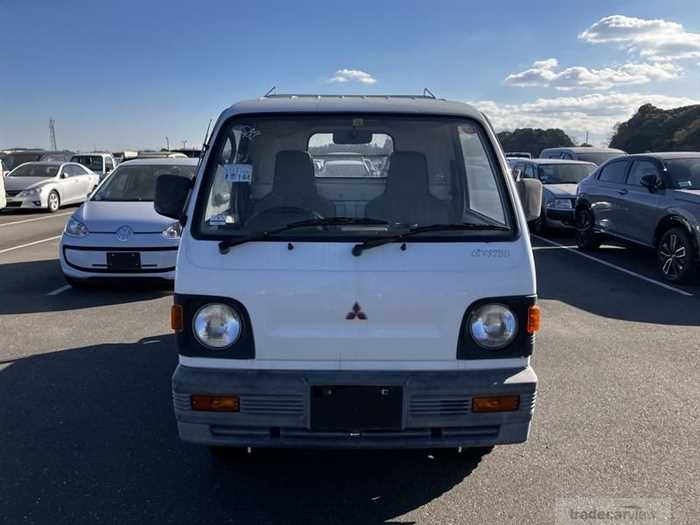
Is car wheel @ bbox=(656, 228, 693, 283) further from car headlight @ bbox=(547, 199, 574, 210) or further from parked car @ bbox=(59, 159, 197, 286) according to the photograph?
parked car @ bbox=(59, 159, 197, 286)

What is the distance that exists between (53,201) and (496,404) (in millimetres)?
17591

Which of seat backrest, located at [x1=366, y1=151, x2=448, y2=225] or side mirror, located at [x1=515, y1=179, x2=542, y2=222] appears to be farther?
side mirror, located at [x1=515, y1=179, x2=542, y2=222]

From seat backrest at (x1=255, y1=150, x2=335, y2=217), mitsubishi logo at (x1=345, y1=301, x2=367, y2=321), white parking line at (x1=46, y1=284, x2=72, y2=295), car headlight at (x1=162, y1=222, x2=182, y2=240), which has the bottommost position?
white parking line at (x1=46, y1=284, x2=72, y2=295)

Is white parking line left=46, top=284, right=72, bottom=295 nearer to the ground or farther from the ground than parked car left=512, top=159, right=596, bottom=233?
nearer to the ground

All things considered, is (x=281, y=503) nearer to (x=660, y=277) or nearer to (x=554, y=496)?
(x=554, y=496)

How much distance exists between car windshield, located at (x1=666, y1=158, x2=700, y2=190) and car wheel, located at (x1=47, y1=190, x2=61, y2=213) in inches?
622

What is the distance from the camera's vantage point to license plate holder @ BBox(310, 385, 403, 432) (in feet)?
9.21

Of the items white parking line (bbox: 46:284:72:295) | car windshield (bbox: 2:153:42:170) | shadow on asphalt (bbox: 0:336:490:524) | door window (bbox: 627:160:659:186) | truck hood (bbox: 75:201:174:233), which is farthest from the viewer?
car windshield (bbox: 2:153:42:170)

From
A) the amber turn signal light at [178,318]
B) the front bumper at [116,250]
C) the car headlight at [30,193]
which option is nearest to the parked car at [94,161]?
the car headlight at [30,193]

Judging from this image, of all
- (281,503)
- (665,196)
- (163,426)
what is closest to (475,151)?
(281,503)

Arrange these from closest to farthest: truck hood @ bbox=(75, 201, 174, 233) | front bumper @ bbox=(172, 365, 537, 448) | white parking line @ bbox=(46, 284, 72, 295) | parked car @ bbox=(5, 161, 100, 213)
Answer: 1. front bumper @ bbox=(172, 365, 537, 448)
2. truck hood @ bbox=(75, 201, 174, 233)
3. white parking line @ bbox=(46, 284, 72, 295)
4. parked car @ bbox=(5, 161, 100, 213)

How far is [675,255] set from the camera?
27.6 ft

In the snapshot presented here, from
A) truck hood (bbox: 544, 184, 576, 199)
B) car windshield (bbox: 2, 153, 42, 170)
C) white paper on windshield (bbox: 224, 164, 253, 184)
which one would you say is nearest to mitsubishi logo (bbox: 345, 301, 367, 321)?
white paper on windshield (bbox: 224, 164, 253, 184)

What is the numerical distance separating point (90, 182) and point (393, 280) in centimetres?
1914
